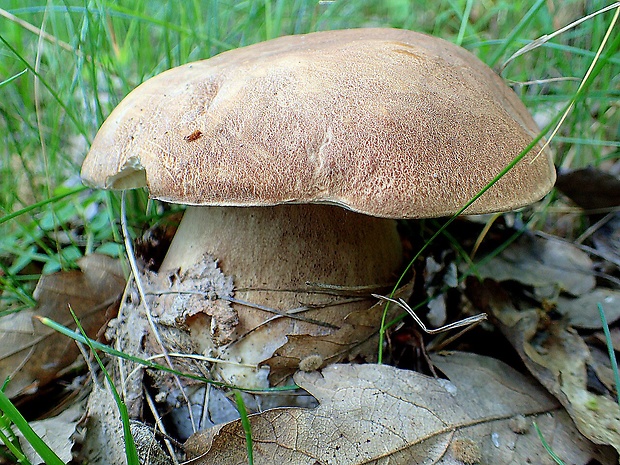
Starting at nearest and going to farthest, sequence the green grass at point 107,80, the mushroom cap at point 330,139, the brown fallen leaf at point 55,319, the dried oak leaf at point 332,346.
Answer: the mushroom cap at point 330,139 < the dried oak leaf at point 332,346 < the brown fallen leaf at point 55,319 < the green grass at point 107,80

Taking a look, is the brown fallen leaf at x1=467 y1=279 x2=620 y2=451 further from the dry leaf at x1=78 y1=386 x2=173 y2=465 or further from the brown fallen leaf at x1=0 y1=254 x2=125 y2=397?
the brown fallen leaf at x1=0 y1=254 x2=125 y2=397

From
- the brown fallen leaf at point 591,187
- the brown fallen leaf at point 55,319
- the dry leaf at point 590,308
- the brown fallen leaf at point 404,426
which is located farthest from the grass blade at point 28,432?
the brown fallen leaf at point 591,187

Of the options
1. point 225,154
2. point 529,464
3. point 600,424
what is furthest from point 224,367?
point 600,424

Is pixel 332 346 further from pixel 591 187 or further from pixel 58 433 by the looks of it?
pixel 591 187

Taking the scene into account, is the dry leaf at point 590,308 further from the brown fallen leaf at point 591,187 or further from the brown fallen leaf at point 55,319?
the brown fallen leaf at point 55,319

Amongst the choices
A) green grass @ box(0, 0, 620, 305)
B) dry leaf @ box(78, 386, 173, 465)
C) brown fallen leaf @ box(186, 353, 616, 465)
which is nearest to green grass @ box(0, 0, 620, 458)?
green grass @ box(0, 0, 620, 305)
